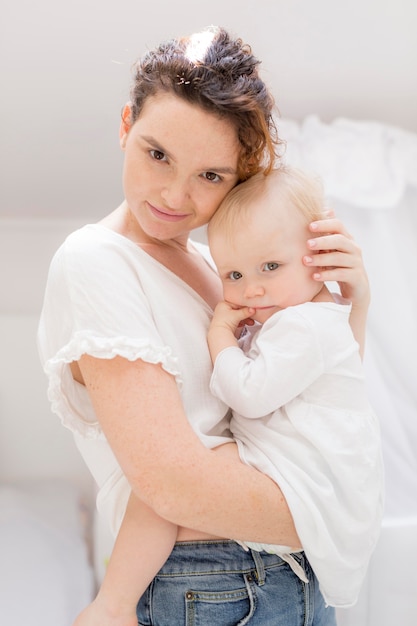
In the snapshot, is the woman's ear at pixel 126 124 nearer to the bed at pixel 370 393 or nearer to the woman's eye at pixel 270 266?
the woman's eye at pixel 270 266

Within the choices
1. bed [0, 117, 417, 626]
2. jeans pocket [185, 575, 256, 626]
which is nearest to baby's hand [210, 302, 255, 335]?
jeans pocket [185, 575, 256, 626]

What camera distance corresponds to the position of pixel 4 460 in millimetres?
2551

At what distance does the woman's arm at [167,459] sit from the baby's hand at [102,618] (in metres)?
A: 0.20

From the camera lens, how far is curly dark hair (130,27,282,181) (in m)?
1.14

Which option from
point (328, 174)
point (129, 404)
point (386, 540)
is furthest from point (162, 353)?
point (328, 174)

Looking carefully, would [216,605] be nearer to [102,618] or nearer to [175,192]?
[102,618]

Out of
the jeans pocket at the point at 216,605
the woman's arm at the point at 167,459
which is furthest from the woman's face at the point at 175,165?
the jeans pocket at the point at 216,605

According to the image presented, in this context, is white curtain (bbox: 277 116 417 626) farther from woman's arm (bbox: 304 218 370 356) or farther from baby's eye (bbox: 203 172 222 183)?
baby's eye (bbox: 203 172 222 183)

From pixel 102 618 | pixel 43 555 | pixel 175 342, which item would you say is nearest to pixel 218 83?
pixel 175 342

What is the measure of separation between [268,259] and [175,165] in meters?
0.21

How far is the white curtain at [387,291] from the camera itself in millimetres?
1705

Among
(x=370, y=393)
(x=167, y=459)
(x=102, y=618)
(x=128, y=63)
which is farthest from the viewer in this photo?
(x=128, y=63)

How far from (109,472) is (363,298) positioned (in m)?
0.52

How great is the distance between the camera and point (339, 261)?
1239 mm
